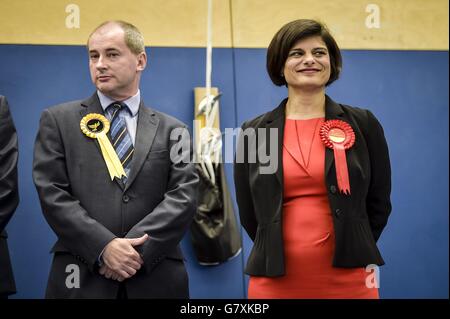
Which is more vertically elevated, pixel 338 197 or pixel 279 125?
pixel 279 125

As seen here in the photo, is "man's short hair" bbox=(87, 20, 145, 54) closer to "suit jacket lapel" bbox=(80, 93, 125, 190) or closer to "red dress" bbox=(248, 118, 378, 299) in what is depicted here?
"suit jacket lapel" bbox=(80, 93, 125, 190)

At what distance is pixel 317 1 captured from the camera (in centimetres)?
283

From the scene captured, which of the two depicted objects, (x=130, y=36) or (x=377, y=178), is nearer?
(x=377, y=178)

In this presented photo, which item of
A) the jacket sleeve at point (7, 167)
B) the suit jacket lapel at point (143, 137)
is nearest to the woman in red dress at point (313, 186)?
the suit jacket lapel at point (143, 137)

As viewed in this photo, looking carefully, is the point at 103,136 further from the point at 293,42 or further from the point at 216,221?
the point at 216,221

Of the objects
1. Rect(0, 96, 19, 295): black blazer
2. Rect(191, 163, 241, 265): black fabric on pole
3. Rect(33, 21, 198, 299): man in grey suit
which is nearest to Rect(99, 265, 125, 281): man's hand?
Rect(33, 21, 198, 299): man in grey suit

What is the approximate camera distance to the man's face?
229 cm

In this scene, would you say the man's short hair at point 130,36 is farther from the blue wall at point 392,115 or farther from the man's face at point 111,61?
the blue wall at point 392,115

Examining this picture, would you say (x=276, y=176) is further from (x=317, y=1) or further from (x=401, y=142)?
(x=401, y=142)

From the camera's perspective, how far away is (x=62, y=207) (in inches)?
85.0

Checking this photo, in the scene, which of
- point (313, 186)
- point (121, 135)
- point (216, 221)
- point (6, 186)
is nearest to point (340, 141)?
point (313, 186)

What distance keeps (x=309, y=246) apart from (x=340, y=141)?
355 millimetres

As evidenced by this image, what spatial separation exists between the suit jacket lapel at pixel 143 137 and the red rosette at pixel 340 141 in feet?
1.99

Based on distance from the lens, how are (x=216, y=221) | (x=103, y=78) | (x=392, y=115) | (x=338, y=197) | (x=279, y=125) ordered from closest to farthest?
(x=338, y=197) < (x=279, y=125) < (x=103, y=78) < (x=216, y=221) < (x=392, y=115)
